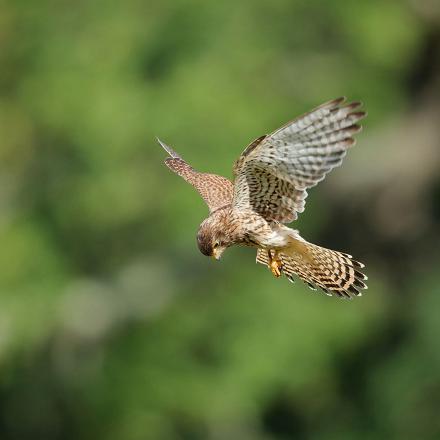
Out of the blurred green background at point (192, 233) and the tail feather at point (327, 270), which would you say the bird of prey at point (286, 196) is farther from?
the blurred green background at point (192, 233)

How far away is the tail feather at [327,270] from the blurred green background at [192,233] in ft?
28.7

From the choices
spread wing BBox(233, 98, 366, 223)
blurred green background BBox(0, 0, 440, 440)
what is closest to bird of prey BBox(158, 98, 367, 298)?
spread wing BBox(233, 98, 366, 223)

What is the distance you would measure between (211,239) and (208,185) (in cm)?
64

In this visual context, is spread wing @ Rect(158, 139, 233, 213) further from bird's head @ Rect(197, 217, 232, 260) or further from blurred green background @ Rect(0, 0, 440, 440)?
blurred green background @ Rect(0, 0, 440, 440)

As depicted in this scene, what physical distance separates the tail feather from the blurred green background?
8743 mm

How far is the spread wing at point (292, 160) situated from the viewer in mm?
4629

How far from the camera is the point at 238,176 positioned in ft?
15.9

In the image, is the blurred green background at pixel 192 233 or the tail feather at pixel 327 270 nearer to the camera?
the tail feather at pixel 327 270

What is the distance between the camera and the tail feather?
521 cm

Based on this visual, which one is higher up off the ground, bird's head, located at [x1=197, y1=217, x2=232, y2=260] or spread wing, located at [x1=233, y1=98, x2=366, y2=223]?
spread wing, located at [x1=233, y1=98, x2=366, y2=223]

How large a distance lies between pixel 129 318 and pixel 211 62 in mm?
3364

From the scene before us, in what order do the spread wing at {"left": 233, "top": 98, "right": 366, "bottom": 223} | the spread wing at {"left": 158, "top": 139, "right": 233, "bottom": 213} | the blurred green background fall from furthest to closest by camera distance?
1. the blurred green background
2. the spread wing at {"left": 158, "top": 139, "right": 233, "bottom": 213}
3. the spread wing at {"left": 233, "top": 98, "right": 366, "bottom": 223}

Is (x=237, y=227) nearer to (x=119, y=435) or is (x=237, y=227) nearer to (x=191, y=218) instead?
(x=191, y=218)

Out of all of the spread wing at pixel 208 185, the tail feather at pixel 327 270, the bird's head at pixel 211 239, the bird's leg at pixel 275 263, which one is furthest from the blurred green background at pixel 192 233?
the bird's head at pixel 211 239
